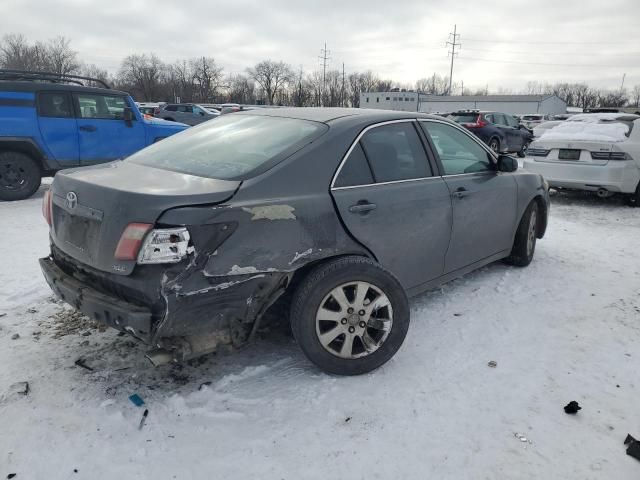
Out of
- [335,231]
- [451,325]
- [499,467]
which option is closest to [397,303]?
[335,231]

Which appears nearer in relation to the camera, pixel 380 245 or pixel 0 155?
pixel 380 245

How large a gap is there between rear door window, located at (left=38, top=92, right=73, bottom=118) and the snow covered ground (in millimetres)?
4872

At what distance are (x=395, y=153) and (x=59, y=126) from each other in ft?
22.0

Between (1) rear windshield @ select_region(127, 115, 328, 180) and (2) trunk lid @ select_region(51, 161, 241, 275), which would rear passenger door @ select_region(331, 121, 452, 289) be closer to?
(1) rear windshield @ select_region(127, 115, 328, 180)

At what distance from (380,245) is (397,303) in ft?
1.29

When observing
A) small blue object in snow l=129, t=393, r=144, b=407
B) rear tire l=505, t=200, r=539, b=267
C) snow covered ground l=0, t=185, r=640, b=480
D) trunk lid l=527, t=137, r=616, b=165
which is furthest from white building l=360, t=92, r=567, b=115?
small blue object in snow l=129, t=393, r=144, b=407

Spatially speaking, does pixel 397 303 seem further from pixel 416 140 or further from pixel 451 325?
pixel 416 140

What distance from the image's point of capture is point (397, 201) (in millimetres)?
3148

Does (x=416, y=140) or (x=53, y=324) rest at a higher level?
(x=416, y=140)

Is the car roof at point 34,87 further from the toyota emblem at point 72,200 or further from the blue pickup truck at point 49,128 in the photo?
the toyota emblem at point 72,200

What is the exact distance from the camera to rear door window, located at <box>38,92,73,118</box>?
7.63 metres

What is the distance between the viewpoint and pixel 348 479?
6.92 feet

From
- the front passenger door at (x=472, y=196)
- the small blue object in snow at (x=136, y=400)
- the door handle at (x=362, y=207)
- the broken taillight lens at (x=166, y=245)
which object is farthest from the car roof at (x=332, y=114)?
the small blue object in snow at (x=136, y=400)

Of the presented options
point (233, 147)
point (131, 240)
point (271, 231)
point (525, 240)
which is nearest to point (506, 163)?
point (525, 240)
